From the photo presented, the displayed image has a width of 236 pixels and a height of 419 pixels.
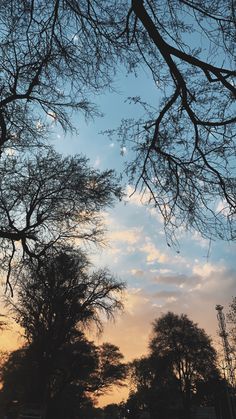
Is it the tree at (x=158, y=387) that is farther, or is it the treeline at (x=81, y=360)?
the tree at (x=158, y=387)

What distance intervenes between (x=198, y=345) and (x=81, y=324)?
1332 inches

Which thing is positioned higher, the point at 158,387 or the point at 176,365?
the point at 176,365

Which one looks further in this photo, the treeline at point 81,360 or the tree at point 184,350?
the tree at point 184,350

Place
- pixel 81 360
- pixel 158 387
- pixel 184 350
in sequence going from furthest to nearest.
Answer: pixel 158 387
pixel 184 350
pixel 81 360

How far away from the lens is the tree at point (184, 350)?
61625mm

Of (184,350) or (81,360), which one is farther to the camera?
(184,350)

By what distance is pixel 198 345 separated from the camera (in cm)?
6181

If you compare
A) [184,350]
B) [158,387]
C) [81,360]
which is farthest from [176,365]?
[81,360]

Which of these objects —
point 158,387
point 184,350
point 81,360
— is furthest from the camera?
point 158,387

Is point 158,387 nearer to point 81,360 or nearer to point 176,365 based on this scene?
point 176,365

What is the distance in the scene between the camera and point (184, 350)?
203ft

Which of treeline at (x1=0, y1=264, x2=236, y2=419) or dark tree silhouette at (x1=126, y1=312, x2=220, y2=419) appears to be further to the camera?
dark tree silhouette at (x1=126, y1=312, x2=220, y2=419)

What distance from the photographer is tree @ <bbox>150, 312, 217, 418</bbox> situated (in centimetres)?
6162

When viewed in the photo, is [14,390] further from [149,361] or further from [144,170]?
[144,170]
